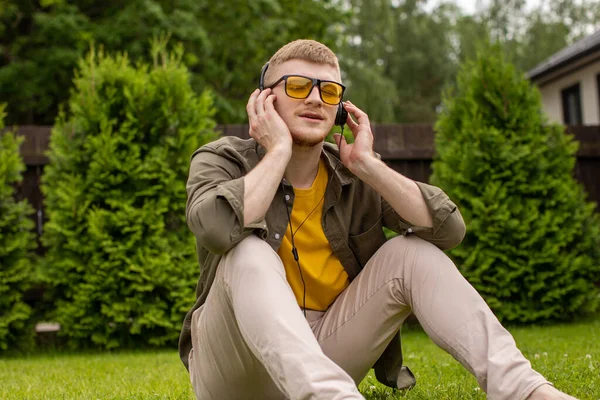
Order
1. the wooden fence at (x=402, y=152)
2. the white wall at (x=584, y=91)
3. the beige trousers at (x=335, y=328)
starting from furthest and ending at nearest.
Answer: the white wall at (x=584, y=91), the wooden fence at (x=402, y=152), the beige trousers at (x=335, y=328)

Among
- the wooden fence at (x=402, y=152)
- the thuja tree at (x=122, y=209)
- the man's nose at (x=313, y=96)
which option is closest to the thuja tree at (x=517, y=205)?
the wooden fence at (x=402, y=152)

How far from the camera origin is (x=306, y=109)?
2742 mm

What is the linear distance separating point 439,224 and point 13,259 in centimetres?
486

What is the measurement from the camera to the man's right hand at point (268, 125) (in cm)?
262

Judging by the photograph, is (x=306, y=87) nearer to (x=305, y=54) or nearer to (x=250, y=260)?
(x=305, y=54)

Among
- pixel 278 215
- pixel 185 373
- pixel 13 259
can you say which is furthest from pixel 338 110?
pixel 13 259

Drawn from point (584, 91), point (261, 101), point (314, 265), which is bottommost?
point (314, 265)

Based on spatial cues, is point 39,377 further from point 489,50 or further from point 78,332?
point 489,50

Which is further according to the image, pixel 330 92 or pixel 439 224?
pixel 330 92

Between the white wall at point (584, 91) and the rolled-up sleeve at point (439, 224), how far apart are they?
14.5 metres

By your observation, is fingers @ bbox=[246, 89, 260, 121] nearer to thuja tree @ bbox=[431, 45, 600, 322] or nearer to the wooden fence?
thuja tree @ bbox=[431, 45, 600, 322]

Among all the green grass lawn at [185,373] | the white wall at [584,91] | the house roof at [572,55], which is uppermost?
the house roof at [572,55]

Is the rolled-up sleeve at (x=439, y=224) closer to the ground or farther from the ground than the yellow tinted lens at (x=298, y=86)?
closer to the ground

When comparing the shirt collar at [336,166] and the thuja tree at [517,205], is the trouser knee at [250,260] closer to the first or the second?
the shirt collar at [336,166]
